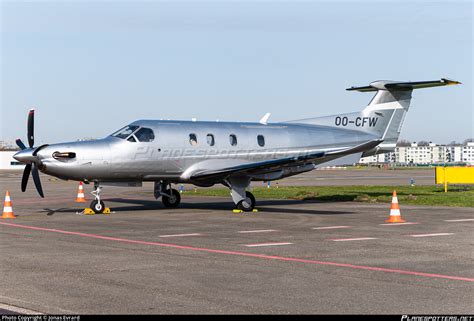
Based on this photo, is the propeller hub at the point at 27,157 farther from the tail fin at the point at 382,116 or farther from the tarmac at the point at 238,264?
the tail fin at the point at 382,116

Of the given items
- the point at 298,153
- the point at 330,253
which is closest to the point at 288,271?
the point at 330,253

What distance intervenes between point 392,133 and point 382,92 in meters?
1.82

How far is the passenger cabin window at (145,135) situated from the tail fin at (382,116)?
762 cm

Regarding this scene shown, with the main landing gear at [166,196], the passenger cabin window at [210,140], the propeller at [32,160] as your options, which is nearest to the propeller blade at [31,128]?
the propeller at [32,160]

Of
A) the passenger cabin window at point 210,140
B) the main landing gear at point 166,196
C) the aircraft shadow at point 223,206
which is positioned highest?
the passenger cabin window at point 210,140

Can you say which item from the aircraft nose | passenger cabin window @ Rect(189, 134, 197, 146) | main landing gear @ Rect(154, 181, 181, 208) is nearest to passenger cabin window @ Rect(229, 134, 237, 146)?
passenger cabin window @ Rect(189, 134, 197, 146)

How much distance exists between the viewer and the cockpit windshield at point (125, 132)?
25.0 metres

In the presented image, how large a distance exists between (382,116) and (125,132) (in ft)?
37.9

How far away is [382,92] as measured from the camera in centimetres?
3059

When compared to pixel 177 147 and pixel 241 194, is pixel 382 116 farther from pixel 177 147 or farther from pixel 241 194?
pixel 177 147

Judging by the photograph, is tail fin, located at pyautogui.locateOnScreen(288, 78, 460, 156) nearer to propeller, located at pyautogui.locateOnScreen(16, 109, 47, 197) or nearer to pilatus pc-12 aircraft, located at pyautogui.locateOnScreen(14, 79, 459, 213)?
pilatus pc-12 aircraft, located at pyautogui.locateOnScreen(14, 79, 459, 213)

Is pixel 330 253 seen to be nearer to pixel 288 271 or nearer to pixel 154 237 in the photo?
pixel 288 271

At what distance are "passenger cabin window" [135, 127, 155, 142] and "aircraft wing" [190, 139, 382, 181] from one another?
2060 mm

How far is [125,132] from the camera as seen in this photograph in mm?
25125
